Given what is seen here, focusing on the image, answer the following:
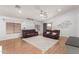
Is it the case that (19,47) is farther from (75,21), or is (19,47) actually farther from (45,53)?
(75,21)

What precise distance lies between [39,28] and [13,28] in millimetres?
449

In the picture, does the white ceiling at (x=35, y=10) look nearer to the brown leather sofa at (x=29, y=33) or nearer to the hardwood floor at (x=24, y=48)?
the brown leather sofa at (x=29, y=33)

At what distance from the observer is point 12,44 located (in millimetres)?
1432

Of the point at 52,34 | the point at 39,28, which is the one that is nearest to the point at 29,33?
the point at 39,28

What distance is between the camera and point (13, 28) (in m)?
1.42

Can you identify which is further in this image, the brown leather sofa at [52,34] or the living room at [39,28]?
the brown leather sofa at [52,34]

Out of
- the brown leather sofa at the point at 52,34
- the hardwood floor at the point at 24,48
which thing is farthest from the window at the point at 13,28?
the brown leather sofa at the point at 52,34

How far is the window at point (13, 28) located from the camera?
4.53ft

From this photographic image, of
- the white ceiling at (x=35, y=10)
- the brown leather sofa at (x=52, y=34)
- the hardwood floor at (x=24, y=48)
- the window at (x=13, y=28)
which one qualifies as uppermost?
the white ceiling at (x=35, y=10)

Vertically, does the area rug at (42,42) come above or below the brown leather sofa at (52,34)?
below

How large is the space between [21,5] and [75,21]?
0.98 m

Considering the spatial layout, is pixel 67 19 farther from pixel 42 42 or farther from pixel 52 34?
pixel 42 42

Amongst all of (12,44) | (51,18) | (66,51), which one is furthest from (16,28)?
(66,51)

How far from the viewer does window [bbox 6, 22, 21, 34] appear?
1382 millimetres
